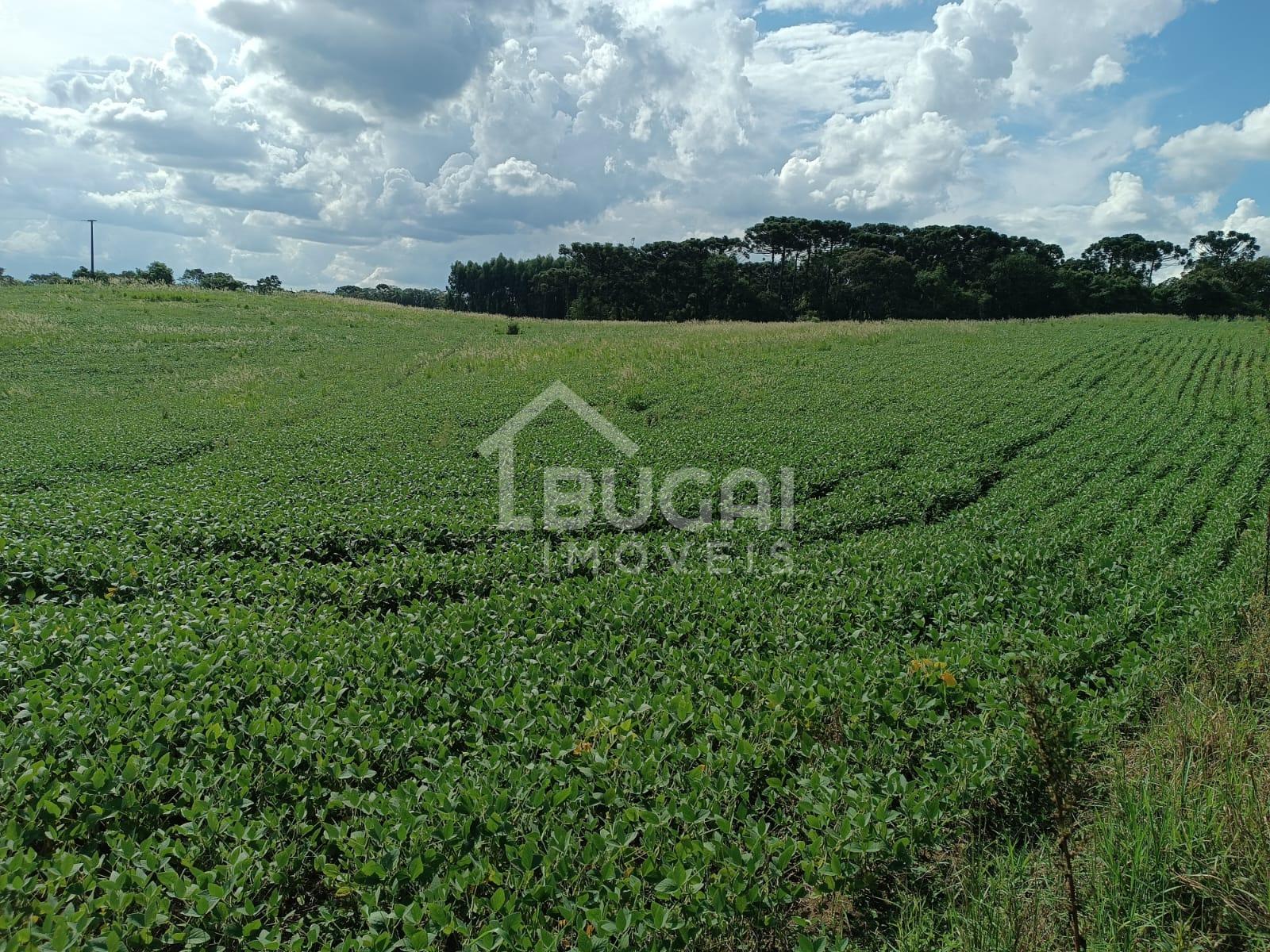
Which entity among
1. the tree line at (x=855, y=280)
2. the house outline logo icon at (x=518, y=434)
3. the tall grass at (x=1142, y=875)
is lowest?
the tall grass at (x=1142, y=875)

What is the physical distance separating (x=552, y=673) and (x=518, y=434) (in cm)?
1141

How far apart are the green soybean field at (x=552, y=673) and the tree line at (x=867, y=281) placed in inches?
2171

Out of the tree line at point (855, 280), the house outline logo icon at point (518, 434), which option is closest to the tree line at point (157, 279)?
the tree line at point (855, 280)

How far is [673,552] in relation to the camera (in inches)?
361

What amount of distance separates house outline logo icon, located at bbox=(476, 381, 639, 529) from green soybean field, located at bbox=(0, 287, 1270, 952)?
27 centimetres

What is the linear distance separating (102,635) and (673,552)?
6142 millimetres

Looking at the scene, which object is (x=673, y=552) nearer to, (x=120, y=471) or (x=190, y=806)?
(x=190, y=806)

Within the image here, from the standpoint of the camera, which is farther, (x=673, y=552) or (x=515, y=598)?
(x=673, y=552)

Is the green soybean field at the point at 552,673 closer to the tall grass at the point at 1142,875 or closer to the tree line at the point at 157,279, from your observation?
the tall grass at the point at 1142,875

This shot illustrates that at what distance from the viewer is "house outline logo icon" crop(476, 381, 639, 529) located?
10.7 metres

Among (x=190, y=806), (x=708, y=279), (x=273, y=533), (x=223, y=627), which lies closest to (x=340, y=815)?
(x=190, y=806)

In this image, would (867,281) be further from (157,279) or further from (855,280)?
(157,279)

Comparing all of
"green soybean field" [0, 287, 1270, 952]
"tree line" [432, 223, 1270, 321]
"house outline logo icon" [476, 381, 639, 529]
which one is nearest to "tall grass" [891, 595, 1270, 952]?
"green soybean field" [0, 287, 1270, 952]

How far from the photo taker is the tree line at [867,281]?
70.1 metres
